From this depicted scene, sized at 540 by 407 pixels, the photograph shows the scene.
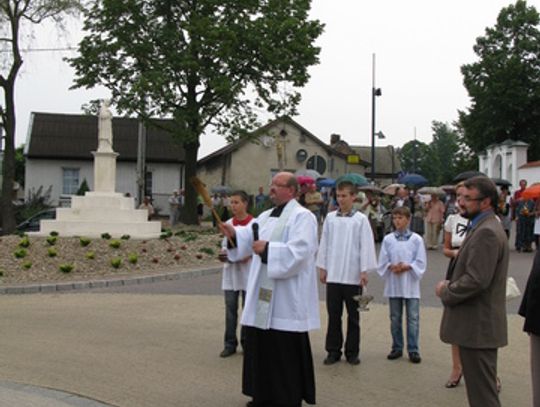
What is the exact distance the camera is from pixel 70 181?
44.2m

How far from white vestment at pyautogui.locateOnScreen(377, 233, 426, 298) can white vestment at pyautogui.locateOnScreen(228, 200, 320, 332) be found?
1.92 m

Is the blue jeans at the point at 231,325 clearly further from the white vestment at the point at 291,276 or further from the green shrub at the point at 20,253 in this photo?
the green shrub at the point at 20,253

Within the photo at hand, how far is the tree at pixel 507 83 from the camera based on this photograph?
5309 centimetres

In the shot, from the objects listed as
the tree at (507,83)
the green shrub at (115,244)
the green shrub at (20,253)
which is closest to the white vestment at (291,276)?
the green shrub at (20,253)

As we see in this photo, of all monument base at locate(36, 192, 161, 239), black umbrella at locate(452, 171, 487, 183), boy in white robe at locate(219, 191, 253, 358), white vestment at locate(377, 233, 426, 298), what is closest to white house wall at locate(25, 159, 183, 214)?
monument base at locate(36, 192, 161, 239)

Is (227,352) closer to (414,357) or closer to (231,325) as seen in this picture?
(231,325)

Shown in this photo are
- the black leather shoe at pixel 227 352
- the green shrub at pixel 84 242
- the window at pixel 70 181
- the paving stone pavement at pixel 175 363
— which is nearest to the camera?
the paving stone pavement at pixel 175 363

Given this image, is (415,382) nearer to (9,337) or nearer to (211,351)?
(211,351)

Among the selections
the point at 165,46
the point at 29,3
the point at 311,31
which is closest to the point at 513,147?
the point at 311,31

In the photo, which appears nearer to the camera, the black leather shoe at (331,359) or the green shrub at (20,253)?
the black leather shoe at (331,359)

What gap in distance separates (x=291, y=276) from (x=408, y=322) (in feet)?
7.71

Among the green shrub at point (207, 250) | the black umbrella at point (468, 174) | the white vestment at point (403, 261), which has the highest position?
the black umbrella at point (468, 174)

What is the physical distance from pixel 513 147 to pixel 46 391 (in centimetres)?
3483

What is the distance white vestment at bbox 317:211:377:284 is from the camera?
7.79 meters
